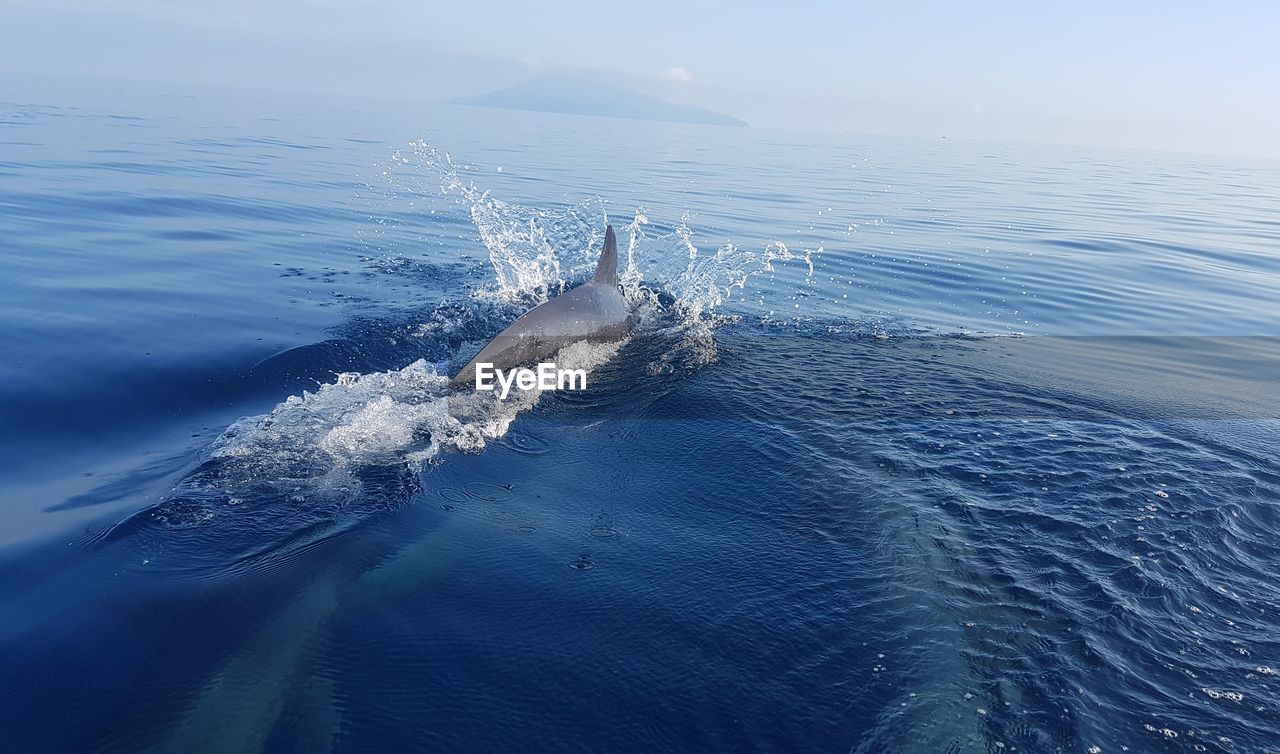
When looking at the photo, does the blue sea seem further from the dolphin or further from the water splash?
the dolphin

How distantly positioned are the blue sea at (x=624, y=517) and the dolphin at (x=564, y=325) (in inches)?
17.4

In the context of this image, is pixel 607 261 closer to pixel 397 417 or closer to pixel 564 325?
pixel 564 325

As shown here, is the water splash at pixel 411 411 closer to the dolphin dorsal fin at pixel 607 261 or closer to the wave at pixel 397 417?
the wave at pixel 397 417

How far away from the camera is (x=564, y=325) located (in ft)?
40.9

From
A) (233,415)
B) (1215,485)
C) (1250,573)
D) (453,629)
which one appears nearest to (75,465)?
(233,415)

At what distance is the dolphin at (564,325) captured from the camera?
1120 cm

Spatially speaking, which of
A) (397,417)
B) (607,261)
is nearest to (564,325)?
(607,261)

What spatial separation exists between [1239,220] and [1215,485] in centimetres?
4013

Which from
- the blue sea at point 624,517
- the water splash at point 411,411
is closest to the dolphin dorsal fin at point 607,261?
the water splash at point 411,411

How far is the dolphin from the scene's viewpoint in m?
11.2

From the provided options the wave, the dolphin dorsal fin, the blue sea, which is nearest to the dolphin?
the dolphin dorsal fin

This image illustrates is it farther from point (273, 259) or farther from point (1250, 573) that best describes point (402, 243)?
point (1250, 573)

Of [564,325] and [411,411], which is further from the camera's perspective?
[564,325]

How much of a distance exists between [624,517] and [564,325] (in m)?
5.53
